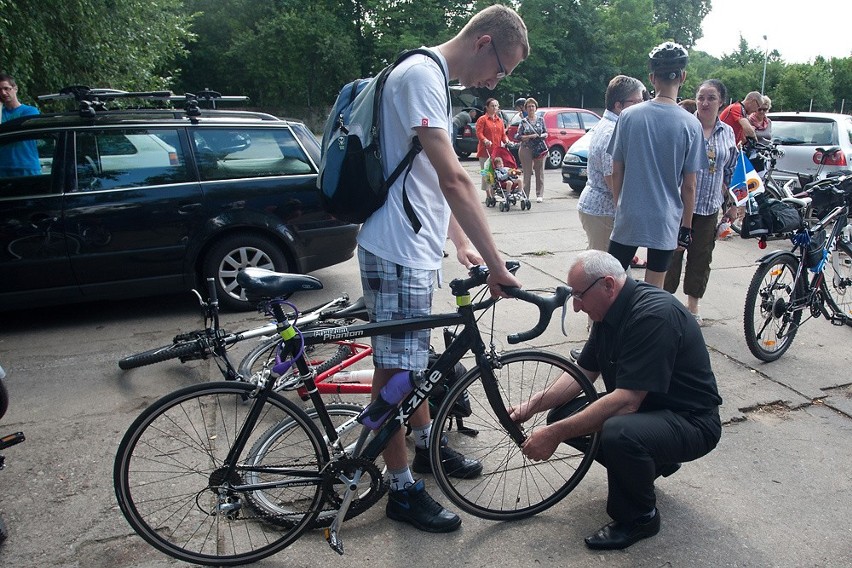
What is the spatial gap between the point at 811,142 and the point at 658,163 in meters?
8.12

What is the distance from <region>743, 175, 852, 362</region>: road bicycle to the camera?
14.9ft

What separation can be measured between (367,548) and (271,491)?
470 millimetres

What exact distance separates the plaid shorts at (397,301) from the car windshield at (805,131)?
10.3 metres

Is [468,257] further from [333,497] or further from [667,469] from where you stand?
[667,469]

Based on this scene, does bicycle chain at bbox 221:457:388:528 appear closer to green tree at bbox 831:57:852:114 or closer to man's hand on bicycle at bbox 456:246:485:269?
man's hand on bicycle at bbox 456:246:485:269

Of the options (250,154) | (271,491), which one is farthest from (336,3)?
(271,491)

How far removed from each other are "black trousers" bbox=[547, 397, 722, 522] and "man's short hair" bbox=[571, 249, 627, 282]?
1.91 ft

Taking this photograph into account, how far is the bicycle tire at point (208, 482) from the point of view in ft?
7.93

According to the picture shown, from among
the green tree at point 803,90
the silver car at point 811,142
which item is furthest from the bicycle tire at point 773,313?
the green tree at point 803,90

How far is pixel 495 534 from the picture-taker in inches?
111

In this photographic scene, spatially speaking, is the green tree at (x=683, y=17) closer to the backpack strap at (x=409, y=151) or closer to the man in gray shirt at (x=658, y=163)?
the man in gray shirt at (x=658, y=163)

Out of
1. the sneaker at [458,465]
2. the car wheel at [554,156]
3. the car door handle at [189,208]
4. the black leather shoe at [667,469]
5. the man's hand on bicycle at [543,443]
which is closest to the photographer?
the man's hand on bicycle at [543,443]

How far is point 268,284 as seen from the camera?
242 centimetres

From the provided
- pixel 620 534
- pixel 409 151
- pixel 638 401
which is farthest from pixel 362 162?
pixel 620 534
